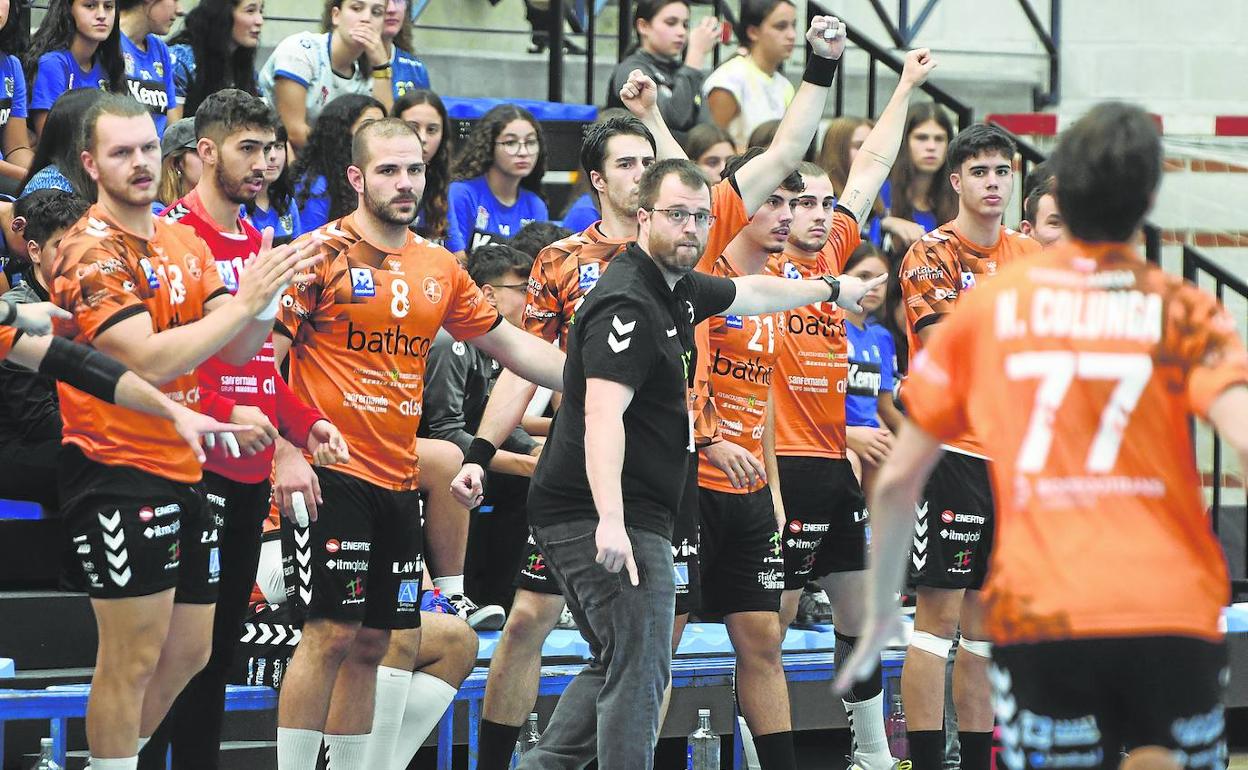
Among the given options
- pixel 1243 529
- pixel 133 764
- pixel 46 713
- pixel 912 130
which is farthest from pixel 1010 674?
pixel 1243 529

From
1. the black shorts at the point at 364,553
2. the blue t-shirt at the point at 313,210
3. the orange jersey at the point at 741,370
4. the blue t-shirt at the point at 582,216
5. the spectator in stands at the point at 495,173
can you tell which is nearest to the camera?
the black shorts at the point at 364,553

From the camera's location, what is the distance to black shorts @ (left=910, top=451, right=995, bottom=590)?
257 inches

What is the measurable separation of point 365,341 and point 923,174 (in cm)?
434

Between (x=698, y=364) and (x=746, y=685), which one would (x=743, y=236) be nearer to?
(x=698, y=364)

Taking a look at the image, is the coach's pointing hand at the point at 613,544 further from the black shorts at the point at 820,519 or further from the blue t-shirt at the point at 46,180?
the blue t-shirt at the point at 46,180

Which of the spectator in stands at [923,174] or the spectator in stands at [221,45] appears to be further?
the spectator in stands at [923,174]

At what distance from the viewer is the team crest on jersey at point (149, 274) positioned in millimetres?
5332

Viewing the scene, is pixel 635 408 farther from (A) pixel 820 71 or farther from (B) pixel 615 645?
(A) pixel 820 71

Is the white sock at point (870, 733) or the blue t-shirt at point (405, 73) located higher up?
the blue t-shirt at point (405, 73)

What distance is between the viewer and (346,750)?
593cm

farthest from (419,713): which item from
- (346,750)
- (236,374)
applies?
(236,374)

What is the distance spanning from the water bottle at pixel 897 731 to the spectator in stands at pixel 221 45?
431cm

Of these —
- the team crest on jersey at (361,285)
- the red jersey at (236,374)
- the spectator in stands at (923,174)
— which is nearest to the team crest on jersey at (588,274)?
the team crest on jersey at (361,285)

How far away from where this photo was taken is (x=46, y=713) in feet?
20.0
